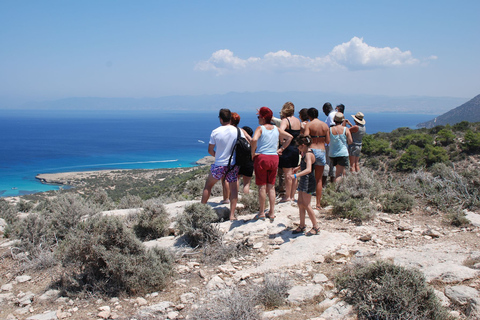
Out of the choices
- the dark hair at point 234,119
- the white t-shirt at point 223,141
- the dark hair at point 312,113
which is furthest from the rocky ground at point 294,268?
the dark hair at point 312,113

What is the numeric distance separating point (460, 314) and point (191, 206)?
4.08 metres

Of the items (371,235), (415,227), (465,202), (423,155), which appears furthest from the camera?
(423,155)

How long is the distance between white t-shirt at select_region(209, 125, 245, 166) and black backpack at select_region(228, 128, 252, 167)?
9 centimetres

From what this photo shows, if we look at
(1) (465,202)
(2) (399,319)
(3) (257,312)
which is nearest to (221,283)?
(3) (257,312)

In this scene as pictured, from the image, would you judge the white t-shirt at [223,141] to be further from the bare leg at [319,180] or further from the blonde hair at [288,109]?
the bare leg at [319,180]

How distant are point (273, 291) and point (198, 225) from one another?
7.11ft

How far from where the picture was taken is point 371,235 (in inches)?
217

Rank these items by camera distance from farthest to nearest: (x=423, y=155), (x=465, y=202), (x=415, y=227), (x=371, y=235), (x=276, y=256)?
1. (x=423, y=155)
2. (x=465, y=202)
3. (x=415, y=227)
4. (x=371, y=235)
5. (x=276, y=256)

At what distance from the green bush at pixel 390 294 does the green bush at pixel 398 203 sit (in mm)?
3320

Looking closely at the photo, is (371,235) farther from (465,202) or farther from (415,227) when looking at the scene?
(465,202)

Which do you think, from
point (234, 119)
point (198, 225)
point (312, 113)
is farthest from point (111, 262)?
point (312, 113)

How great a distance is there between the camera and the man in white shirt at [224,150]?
19.7ft

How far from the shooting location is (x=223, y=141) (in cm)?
602

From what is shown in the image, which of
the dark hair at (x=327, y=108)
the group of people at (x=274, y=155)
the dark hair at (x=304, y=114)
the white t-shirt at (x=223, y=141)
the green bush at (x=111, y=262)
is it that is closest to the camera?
the green bush at (x=111, y=262)
